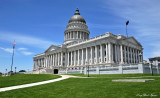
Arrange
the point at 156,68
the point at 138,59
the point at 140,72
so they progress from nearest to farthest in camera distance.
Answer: the point at 140,72
the point at 156,68
the point at 138,59

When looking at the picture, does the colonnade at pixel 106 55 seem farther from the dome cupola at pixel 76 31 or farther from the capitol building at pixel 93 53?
the dome cupola at pixel 76 31

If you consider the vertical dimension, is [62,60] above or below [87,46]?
below

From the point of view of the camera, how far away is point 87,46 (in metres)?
80.7

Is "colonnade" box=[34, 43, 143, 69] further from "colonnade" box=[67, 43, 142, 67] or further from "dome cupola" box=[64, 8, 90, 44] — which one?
"dome cupola" box=[64, 8, 90, 44]

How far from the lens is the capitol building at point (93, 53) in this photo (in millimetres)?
56588

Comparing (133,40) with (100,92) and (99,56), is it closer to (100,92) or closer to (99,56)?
(99,56)

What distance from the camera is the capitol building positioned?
186 ft

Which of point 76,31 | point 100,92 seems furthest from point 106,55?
point 100,92

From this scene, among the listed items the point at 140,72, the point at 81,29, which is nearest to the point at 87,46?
the point at 81,29

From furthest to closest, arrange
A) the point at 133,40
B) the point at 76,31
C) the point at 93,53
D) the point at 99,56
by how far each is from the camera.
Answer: the point at 76,31, the point at 133,40, the point at 93,53, the point at 99,56

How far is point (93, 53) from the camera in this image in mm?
78188

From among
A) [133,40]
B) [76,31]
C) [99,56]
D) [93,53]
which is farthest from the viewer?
[76,31]

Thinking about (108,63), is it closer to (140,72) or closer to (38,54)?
(140,72)

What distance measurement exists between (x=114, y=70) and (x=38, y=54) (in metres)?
101
